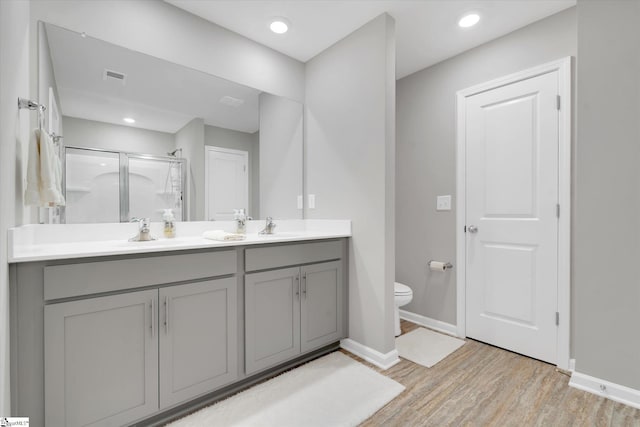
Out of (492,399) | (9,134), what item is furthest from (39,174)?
(492,399)

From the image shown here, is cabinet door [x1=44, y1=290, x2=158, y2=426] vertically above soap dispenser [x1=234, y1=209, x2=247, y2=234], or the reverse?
soap dispenser [x1=234, y1=209, x2=247, y2=234]

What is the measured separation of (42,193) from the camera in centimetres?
125

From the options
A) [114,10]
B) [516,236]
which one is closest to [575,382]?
[516,236]

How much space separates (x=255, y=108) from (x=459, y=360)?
2.45 metres

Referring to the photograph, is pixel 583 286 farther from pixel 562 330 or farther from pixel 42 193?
pixel 42 193

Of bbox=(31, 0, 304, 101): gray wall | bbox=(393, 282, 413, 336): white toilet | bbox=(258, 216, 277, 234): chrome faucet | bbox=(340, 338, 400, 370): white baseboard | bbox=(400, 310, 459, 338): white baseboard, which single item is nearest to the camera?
bbox=(31, 0, 304, 101): gray wall

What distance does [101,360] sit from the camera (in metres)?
1.26

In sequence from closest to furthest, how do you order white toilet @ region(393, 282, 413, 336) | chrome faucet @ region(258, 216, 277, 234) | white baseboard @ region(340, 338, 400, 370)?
white baseboard @ region(340, 338, 400, 370), chrome faucet @ region(258, 216, 277, 234), white toilet @ region(393, 282, 413, 336)

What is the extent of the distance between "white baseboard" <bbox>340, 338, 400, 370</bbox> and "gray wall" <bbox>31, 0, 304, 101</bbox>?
6.92 feet

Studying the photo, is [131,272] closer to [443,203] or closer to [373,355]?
[373,355]

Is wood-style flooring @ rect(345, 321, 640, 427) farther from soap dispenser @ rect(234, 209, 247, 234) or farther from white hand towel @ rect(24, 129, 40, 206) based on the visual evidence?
white hand towel @ rect(24, 129, 40, 206)

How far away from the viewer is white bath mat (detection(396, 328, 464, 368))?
215 centimetres

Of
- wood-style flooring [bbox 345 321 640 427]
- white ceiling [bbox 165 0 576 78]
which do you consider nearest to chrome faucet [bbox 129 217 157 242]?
white ceiling [bbox 165 0 576 78]

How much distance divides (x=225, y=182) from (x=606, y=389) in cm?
269
